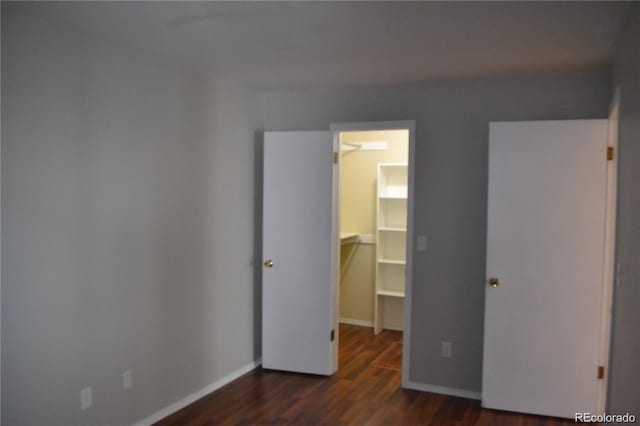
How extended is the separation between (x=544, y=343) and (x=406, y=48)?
7.25ft

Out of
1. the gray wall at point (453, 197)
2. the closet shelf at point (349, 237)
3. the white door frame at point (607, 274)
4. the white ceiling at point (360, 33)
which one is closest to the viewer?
the white ceiling at point (360, 33)

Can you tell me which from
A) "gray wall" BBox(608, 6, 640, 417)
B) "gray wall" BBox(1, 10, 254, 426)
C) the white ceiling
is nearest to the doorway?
"gray wall" BBox(1, 10, 254, 426)

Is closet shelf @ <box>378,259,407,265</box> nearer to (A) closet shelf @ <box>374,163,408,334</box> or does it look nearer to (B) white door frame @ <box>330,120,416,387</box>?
(A) closet shelf @ <box>374,163,408,334</box>

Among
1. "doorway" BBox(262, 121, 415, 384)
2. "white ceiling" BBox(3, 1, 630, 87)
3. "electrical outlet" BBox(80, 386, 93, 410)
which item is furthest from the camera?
"doorway" BBox(262, 121, 415, 384)

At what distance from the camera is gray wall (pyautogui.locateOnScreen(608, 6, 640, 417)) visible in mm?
1981

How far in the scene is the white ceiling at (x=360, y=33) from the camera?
2428 millimetres

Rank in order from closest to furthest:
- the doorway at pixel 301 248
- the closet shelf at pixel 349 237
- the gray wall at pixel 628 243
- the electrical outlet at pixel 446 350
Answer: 1. the gray wall at pixel 628 243
2. the electrical outlet at pixel 446 350
3. the doorway at pixel 301 248
4. the closet shelf at pixel 349 237

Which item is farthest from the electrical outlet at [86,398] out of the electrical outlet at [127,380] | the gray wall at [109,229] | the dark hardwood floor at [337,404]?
the dark hardwood floor at [337,404]

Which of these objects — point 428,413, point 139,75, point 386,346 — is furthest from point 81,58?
point 386,346

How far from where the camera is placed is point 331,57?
10.9ft

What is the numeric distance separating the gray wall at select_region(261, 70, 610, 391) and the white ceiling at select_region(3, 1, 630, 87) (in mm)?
270

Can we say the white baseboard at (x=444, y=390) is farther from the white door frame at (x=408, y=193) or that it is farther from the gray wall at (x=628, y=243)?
the gray wall at (x=628, y=243)

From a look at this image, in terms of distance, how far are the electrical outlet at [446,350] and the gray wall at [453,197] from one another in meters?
0.04

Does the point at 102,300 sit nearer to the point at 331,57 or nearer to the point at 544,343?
the point at 331,57
